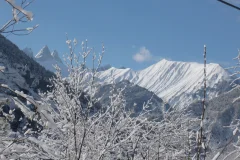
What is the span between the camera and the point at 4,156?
2.76 meters

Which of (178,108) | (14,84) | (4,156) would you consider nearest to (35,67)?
(14,84)

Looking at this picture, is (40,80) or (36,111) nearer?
(36,111)

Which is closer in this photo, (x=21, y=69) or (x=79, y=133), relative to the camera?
(x=79, y=133)

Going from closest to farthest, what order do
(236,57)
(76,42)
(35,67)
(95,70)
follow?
1. (95,70)
2. (76,42)
3. (236,57)
4. (35,67)

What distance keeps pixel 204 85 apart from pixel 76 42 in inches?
219

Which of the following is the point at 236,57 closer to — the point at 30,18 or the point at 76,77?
the point at 76,77

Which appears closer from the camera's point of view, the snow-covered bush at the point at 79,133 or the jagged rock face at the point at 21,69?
the snow-covered bush at the point at 79,133

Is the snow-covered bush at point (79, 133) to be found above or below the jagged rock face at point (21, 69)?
below

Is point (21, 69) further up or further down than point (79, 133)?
further up

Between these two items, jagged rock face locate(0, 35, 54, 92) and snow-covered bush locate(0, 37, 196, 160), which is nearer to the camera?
snow-covered bush locate(0, 37, 196, 160)

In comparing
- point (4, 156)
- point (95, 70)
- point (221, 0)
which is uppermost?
point (95, 70)

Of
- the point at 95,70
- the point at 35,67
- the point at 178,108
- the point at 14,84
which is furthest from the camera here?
the point at 35,67

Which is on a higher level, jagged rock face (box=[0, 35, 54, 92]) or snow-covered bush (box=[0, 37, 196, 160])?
jagged rock face (box=[0, 35, 54, 92])

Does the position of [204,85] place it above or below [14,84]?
below
